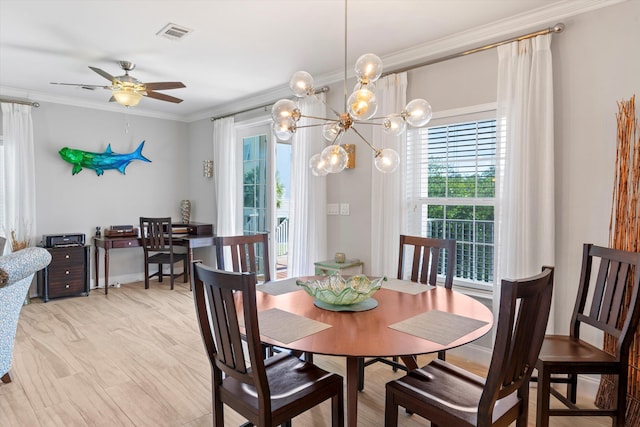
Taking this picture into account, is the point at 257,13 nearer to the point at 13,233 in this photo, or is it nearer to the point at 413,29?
the point at 413,29

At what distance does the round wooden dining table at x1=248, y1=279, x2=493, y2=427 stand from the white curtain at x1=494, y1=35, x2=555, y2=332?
784 mm

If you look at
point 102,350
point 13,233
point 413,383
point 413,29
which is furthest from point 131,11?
point 13,233

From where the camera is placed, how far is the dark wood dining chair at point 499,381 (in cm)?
129

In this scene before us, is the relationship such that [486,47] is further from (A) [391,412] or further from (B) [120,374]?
(B) [120,374]

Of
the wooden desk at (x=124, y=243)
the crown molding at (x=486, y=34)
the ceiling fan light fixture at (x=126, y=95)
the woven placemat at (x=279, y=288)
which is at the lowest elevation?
the wooden desk at (x=124, y=243)

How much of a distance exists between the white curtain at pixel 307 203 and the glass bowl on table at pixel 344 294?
1.94 m

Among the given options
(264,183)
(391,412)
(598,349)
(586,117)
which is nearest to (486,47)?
(586,117)

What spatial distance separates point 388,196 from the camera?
133 inches

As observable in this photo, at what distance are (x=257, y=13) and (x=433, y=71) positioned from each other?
4.88 feet

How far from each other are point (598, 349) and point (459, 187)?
57.9 inches

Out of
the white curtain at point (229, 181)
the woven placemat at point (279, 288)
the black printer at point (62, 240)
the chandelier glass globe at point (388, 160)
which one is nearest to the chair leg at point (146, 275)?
the black printer at point (62, 240)

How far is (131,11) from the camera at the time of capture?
2605 mm

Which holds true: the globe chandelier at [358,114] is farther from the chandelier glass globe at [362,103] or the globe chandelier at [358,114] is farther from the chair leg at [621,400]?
the chair leg at [621,400]

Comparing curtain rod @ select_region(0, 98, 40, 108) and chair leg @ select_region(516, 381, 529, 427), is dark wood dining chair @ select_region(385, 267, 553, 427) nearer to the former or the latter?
chair leg @ select_region(516, 381, 529, 427)
